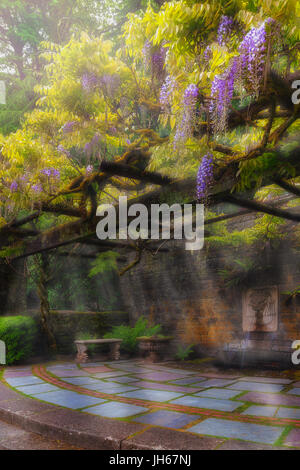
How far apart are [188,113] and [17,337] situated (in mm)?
6717

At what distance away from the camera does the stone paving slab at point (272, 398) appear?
4.29 meters

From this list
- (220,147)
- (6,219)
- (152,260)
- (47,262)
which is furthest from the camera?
(152,260)

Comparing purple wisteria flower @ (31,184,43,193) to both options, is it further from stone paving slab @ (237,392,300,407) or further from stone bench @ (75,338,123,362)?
stone bench @ (75,338,123,362)

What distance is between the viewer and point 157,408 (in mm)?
4074

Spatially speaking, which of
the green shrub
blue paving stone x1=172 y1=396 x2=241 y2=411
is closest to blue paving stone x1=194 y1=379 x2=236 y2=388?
blue paving stone x1=172 y1=396 x2=241 y2=411

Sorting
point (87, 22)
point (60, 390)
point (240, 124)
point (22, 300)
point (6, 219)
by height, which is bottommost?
point (60, 390)

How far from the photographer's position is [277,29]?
242cm

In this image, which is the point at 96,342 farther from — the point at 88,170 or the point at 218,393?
the point at 88,170

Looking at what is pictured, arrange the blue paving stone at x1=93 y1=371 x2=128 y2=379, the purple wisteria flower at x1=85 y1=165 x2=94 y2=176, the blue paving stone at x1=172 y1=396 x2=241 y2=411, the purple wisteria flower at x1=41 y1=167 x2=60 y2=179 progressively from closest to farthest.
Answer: the blue paving stone at x1=172 y1=396 x2=241 y2=411, the purple wisteria flower at x1=85 y1=165 x2=94 y2=176, the purple wisteria flower at x1=41 y1=167 x2=60 y2=179, the blue paving stone at x1=93 y1=371 x2=128 y2=379

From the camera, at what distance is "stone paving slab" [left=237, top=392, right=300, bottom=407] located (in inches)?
169

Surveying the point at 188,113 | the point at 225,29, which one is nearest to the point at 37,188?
the point at 188,113

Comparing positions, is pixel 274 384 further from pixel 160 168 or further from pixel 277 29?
pixel 277 29

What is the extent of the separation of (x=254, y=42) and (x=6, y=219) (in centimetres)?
532

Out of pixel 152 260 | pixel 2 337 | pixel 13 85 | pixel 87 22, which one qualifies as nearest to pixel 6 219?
pixel 2 337
